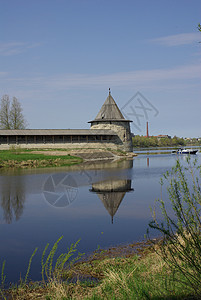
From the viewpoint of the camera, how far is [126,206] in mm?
11070

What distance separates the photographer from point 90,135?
46062 mm

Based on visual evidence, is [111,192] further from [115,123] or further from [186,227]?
[115,123]

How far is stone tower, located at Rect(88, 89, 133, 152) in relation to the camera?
4781 cm

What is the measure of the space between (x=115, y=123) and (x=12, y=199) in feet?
120

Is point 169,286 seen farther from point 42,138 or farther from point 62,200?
point 42,138

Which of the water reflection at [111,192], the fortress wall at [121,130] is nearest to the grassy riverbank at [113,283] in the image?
the water reflection at [111,192]

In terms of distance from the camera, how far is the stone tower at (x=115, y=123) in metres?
47.8

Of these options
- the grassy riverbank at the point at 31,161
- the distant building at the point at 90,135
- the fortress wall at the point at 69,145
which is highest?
the distant building at the point at 90,135

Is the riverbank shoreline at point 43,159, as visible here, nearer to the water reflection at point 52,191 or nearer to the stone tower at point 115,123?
the stone tower at point 115,123

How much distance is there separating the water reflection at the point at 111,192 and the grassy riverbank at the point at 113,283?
12.2ft

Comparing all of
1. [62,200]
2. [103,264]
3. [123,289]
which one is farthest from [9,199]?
[123,289]

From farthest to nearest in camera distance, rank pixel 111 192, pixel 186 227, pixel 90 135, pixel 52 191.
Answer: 1. pixel 90 135
2. pixel 52 191
3. pixel 111 192
4. pixel 186 227

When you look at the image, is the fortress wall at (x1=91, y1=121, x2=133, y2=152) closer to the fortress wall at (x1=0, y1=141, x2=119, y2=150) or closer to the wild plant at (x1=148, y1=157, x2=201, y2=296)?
the fortress wall at (x1=0, y1=141, x2=119, y2=150)

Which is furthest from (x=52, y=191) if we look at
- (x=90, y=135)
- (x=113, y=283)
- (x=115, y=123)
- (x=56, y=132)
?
(x=115, y=123)
